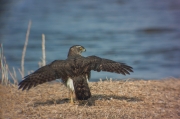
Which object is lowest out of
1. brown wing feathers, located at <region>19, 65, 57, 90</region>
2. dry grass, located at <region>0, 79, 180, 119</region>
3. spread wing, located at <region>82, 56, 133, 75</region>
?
dry grass, located at <region>0, 79, 180, 119</region>

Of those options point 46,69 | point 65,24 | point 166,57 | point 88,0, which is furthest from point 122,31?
point 46,69

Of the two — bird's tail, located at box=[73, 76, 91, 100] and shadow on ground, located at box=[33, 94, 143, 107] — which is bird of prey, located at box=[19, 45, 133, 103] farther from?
shadow on ground, located at box=[33, 94, 143, 107]

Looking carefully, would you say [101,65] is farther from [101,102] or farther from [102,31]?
[102,31]

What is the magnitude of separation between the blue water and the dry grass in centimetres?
443

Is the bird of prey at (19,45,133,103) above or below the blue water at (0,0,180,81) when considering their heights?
below

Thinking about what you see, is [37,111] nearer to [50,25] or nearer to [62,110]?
[62,110]

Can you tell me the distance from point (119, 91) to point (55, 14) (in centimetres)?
2059

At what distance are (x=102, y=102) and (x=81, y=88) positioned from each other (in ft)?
1.72

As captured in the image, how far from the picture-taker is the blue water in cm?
1850

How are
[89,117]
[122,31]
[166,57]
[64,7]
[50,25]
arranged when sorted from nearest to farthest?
[89,117] → [166,57] → [122,31] → [50,25] → [64,7]

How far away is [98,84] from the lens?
30.9ft

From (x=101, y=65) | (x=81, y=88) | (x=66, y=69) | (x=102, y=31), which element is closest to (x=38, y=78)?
(x=66, y=69)

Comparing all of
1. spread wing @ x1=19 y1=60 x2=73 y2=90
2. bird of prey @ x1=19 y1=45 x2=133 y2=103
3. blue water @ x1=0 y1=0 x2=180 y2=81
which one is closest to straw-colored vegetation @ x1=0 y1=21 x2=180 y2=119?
bird of prey @ x1=19 y1=45 x2=133 y2=103

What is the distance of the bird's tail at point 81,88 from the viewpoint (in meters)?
7.73
